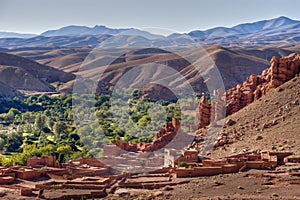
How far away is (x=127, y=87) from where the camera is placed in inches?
3971

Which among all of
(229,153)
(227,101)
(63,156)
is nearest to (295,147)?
(229,153)

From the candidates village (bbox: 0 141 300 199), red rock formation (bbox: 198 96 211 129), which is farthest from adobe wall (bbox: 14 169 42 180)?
red rock formation (bbox: 198 96 211 129)

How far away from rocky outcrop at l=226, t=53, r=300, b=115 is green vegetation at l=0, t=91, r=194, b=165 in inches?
273

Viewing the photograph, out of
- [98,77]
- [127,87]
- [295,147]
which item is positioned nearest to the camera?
[295,147]

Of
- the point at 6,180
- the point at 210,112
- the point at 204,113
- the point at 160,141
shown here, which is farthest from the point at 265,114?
the point at 6,180

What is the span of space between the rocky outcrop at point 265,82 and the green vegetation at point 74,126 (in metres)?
6.94

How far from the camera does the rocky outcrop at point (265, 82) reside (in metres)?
31.8

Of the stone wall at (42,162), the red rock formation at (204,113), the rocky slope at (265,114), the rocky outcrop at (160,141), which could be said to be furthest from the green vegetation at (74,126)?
the rocky slope at (265,114)

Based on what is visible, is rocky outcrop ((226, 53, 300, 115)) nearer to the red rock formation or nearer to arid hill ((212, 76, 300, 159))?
arid hill ((212, 76, 300, 159))

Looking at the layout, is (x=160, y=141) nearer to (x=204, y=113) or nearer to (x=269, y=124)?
(x=204, y=113)

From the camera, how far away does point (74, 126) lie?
5744 centimetres

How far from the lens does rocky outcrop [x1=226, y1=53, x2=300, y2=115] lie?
31.8 m

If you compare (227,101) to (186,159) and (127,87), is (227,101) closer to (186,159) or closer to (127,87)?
(186,159)

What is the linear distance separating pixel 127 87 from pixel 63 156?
63806mm
